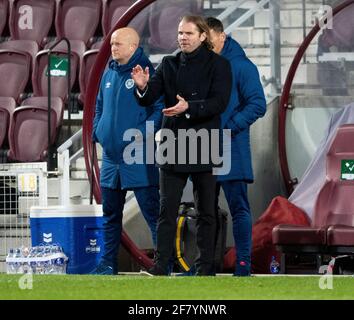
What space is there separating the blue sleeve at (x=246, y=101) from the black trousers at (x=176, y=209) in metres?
0.72

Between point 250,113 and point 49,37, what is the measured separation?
5644 mm

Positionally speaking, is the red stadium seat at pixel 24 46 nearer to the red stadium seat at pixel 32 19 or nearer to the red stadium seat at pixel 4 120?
the red stadium seat at pixel 32 19

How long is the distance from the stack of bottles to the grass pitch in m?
1.23

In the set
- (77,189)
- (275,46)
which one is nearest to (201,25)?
(275,46)

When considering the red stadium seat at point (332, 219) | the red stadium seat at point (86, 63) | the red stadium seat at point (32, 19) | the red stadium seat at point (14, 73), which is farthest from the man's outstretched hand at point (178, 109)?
the red stadium seat at point (32, 19)

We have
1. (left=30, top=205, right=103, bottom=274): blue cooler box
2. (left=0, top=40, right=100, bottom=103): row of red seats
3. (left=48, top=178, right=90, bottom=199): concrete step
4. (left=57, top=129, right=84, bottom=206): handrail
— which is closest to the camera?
(left=30, top=205, right=103, bottom=274): blue cooler box

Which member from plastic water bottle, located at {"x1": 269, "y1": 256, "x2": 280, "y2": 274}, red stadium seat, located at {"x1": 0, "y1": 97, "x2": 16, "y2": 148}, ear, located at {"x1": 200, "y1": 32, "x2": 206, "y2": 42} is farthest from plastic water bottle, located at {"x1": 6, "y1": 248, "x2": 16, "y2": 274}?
red stadium seat, located at {"x1": 0, "y1": 97, "x2": 16, "y2": 148}

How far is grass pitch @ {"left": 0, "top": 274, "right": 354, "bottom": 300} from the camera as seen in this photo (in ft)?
23.7

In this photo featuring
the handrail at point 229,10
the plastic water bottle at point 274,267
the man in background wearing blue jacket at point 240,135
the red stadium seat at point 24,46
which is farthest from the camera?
the red stadium seat at point 24,46

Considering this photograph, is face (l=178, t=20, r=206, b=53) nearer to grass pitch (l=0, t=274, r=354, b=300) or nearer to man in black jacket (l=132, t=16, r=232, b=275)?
man in black jacket (l=132, t=16, r=232, b=275)

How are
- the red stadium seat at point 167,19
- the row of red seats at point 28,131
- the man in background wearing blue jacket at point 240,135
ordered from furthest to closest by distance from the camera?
1. the row of red seats at point 28,131
2. the red stadium seat at point 167,19
3. the man in background wearing blue jacket at point 240,135

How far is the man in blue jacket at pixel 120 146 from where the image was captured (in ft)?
31.6

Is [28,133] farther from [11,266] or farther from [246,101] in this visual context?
[246,101]
